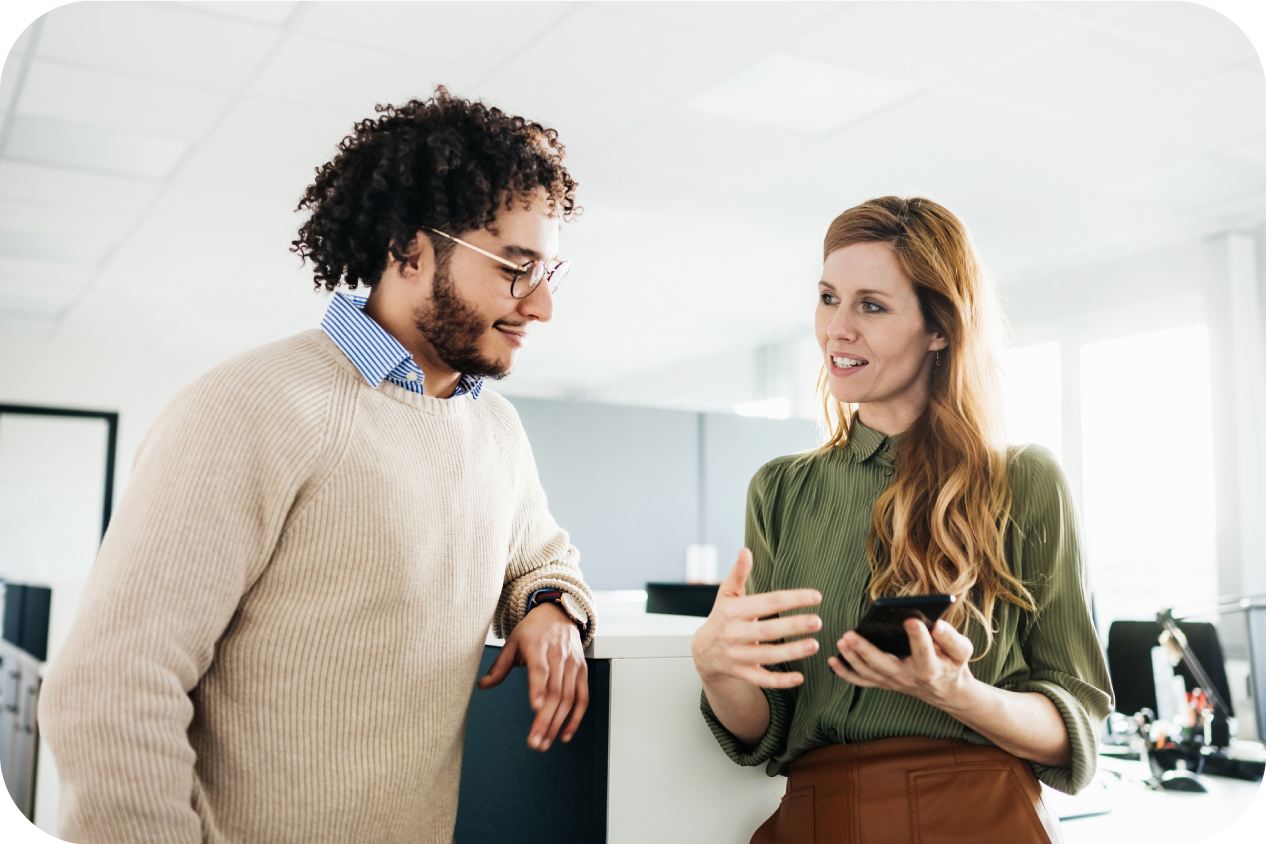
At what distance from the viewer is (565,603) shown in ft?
3.98

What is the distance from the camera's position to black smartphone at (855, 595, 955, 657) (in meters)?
0.87

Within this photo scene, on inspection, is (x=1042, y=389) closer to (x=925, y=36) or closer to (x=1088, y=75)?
(x=1088, y=75)

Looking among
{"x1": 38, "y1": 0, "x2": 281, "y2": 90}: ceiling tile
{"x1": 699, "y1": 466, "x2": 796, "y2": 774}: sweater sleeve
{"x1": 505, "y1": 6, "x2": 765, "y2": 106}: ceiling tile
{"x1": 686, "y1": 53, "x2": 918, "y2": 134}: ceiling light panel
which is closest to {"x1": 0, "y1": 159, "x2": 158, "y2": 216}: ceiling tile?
{"x1": 38, "y1": 0, "x2": 281, "y2": 90}: ceiling tile

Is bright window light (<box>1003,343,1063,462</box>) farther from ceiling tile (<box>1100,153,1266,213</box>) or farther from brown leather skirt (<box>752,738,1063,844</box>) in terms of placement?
brown leather skirt (<box>752,738,1063,844</box>)

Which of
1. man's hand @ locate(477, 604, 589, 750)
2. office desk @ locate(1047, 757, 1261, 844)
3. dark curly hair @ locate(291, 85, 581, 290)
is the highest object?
dark curly hair @ locate(291, 85, 581, 290)

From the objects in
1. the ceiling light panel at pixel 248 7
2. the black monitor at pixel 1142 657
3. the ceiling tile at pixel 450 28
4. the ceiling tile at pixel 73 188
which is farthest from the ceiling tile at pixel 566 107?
the black monitor at pixel 1142 657

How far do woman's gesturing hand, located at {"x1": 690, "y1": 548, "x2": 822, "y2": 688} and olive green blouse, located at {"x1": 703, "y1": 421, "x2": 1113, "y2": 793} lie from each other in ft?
0.61

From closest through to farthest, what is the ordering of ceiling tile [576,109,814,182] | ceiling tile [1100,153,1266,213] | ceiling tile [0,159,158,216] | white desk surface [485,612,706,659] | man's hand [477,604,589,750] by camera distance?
1. man's hand [477,604,589,750]
2. white desk surface [485,612,706,659]
3. ceiling tile [576,109,814,182]
4. ceiling tile [1100,153,1266,213]
5. ceiling tile [0,159,158,216]

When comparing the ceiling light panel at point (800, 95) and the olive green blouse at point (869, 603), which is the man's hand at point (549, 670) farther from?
the ceiling light panel at point (800, 95)

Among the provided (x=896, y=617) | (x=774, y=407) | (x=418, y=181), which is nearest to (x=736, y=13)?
(x=418, y=181)

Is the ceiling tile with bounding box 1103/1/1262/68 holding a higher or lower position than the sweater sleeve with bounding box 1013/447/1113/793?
higher

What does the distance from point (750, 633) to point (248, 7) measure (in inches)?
108

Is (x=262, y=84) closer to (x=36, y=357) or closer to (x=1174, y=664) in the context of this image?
(x=1174, y=664)

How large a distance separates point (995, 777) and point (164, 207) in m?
4.84
